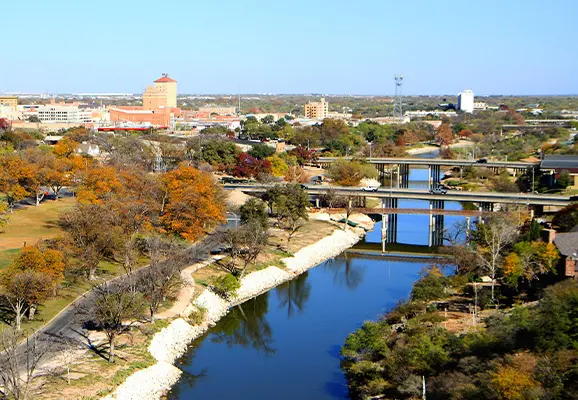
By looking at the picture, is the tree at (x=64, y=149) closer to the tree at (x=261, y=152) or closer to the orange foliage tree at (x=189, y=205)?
the orange foliage tree at (x=189, y=205)

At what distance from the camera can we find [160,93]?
15725 cm

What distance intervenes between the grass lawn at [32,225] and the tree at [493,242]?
2021cm

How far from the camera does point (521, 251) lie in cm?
3306

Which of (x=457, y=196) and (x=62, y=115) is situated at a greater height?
(x=62, y=115)

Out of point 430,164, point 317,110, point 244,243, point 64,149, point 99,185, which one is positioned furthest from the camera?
point 317,110

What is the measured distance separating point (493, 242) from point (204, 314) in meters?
11.9

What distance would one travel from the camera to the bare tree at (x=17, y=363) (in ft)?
69.6

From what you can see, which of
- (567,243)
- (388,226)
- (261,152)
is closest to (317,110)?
(261,152)

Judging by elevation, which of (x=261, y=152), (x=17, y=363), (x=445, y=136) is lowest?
(x=17, y=363)

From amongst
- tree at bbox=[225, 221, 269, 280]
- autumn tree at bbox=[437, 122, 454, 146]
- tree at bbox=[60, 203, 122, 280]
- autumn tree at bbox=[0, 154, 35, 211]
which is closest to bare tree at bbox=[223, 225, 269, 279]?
Answer: tree at bbox=[225, 221, 269, 280]

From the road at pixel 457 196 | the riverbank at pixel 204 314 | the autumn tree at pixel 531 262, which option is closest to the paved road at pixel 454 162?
the road at pixel 457 196

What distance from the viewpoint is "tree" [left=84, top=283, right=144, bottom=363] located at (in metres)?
25.7

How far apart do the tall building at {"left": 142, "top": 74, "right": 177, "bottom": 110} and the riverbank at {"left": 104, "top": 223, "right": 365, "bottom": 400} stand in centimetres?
11113

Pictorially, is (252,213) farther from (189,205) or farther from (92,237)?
(92,237)
